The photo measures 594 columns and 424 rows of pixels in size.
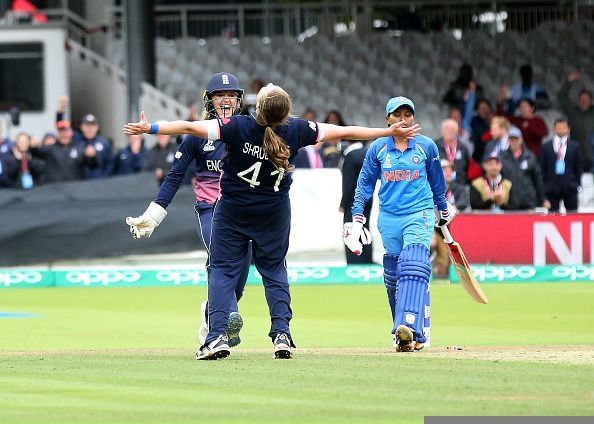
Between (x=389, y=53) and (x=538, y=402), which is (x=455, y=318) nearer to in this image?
(x=538, y=402)

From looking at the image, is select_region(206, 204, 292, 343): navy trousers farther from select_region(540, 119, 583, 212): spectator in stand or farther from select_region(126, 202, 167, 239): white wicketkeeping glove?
select_region(540, 119, 583, 212): spectator in stand

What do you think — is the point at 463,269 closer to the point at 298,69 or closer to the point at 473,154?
the point at 473,154

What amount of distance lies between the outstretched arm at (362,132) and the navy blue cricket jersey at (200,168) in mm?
1214

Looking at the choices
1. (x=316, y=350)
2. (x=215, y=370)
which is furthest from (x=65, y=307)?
(x=215, y=370)

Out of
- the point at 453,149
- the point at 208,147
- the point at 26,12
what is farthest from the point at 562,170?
the point at 26,12

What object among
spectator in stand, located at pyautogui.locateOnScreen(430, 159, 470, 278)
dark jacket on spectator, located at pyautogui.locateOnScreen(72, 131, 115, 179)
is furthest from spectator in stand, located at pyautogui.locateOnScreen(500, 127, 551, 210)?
dark jacket on spectator, located at pyautogui.locateOnScreen(72, 131, 115, 179)

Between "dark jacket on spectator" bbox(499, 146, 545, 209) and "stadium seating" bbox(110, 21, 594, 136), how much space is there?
38.9 ft

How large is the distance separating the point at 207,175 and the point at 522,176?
10.5 m

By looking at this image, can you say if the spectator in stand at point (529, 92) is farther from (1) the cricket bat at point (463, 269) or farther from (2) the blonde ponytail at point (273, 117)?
(2) the blonde ponytail at point (273, 117)

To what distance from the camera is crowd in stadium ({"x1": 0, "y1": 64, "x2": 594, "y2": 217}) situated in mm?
21984

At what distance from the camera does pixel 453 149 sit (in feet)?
71.5

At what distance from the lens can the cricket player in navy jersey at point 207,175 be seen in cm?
1221

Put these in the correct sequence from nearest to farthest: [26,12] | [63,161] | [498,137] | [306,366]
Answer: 1. [306,366]
2. [498,137]
3. [63,161]
4. [26,12]

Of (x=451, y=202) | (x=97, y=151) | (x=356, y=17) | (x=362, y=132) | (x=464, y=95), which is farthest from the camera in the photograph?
(x=356, y=17)
